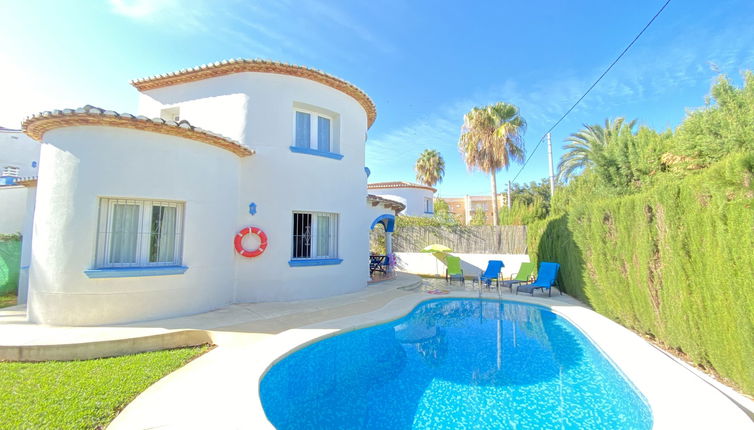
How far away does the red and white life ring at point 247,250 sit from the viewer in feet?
32.2

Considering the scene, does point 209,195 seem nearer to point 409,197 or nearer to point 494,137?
point 494,137

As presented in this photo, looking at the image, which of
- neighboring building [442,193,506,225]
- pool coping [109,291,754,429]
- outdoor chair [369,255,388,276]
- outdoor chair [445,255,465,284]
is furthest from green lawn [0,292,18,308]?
neighboring building [442,193,506,225]

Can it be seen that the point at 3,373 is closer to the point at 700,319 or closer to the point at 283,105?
the point at 283,105

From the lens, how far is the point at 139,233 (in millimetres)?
8023

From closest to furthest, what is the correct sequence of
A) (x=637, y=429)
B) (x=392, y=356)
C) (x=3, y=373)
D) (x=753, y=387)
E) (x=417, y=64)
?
(x=637, y=429), (x=753, y=387), (x=3, y=373), (x=392, y=356), (x=417, y=64)

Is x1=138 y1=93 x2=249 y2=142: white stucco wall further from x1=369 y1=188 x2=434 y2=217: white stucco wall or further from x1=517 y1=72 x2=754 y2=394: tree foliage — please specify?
x1=369 y1=188 x2=434 y2=217: white stucco wall

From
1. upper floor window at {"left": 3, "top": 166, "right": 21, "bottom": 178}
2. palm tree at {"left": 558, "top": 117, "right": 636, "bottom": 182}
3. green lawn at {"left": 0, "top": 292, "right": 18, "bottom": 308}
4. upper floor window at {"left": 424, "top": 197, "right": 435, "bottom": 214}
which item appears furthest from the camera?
upper floor window at {"left": 424, "top": 197, "right": 435, "bottom": 214}

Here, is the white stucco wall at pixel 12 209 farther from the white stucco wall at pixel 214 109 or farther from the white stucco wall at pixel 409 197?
the white stucco wall at pixel 409 197

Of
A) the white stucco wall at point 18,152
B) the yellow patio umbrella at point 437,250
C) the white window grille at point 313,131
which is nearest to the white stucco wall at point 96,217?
the white window grille at point 313,131

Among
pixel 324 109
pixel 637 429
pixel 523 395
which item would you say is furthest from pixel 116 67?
pixel 637 429

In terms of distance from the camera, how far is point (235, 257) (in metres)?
9.91

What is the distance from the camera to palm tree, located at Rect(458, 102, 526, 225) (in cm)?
2433

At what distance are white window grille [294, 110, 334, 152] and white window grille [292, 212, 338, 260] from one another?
2.66 meters

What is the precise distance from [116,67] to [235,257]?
8.48 meters
